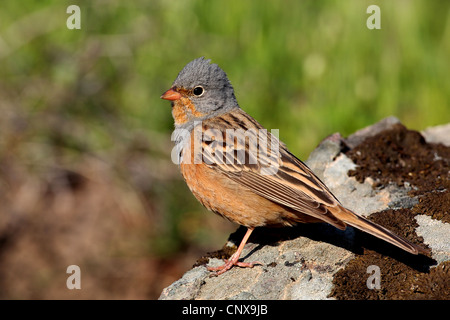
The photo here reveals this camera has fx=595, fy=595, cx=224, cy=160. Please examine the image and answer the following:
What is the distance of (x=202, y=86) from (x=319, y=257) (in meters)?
1.89

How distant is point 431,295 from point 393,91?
4538 millimetres

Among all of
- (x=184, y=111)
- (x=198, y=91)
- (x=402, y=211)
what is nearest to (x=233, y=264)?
(x=402, y=211)

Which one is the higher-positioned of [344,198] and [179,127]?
[179,127]

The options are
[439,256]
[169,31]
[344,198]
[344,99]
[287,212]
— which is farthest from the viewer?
[169,31]

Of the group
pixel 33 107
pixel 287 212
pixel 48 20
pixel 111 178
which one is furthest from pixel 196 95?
pixel 48 20

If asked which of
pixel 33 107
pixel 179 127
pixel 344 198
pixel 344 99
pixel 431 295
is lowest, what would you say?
pixel 431 295

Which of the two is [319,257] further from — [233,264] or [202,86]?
[202,86]

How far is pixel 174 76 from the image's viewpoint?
8.18m

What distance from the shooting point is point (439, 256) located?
4.11 metres

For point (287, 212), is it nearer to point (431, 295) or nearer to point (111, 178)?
point (431, 295)

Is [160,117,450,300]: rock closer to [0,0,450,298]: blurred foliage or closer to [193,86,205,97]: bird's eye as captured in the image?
[193,86,205,97]: bird's eye

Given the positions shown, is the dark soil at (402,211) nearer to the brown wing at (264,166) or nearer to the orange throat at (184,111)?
the brown wing at (264,166)

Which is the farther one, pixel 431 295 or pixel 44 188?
pixel 44 188

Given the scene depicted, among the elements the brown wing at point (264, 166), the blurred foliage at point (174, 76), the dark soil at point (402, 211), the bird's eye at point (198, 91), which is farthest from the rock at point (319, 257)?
the blurred foliage at point (174, 76)
